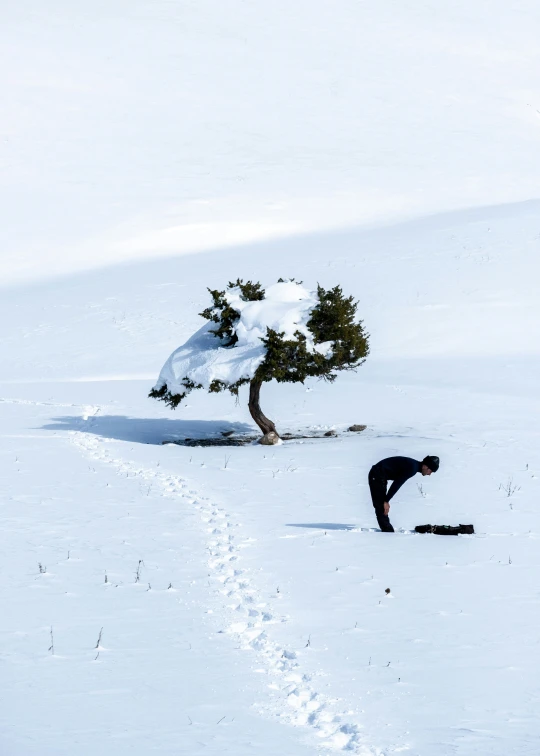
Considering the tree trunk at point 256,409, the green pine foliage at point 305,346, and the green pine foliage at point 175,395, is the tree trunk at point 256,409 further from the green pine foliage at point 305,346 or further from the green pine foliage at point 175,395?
the green pine foliage at point 175,395

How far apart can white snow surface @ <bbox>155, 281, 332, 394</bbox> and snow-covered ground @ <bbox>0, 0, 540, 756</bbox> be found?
5.50 ft

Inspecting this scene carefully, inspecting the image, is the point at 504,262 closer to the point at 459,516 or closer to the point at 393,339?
the point at 393,339

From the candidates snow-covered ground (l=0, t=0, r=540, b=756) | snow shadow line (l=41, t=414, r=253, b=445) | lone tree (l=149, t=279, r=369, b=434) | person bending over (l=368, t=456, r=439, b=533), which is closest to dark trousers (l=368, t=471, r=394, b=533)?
person bending over (l=368, t=456, r=439, b=533)

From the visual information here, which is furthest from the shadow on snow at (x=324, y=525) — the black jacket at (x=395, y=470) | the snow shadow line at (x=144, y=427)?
the snow shadow line at (x=144, y=427)

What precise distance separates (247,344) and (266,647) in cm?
1404

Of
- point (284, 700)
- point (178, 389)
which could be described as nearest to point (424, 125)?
point (178, 389)

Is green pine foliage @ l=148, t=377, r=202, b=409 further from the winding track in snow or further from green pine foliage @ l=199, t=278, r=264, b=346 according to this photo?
the winding track in snow

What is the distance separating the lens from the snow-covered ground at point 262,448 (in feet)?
25.9

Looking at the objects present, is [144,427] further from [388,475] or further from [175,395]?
[388,475]

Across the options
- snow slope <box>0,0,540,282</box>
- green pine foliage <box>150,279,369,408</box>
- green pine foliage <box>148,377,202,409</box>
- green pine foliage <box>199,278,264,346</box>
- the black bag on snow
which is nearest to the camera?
the black bag on snow

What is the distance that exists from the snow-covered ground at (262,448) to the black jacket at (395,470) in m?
0.82

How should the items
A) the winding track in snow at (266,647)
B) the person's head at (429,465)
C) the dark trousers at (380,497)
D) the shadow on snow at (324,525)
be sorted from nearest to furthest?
the winding track in snow at (266,647), the person's head at (429,465), the dark trousers at (380,497), the shadow on snow at (324,525)

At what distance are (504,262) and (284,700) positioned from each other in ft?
129

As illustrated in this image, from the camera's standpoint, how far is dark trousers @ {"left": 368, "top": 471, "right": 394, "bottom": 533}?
42.9 feet
